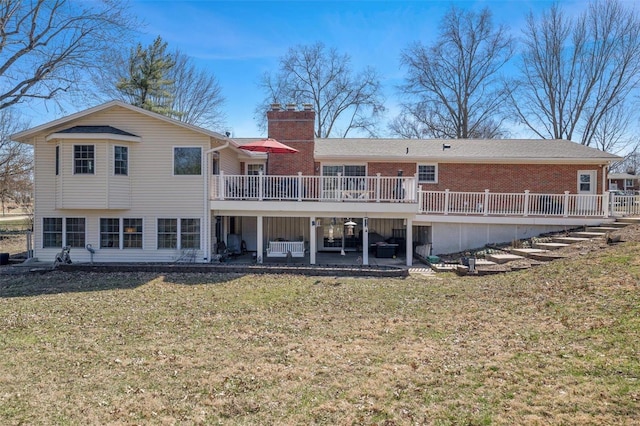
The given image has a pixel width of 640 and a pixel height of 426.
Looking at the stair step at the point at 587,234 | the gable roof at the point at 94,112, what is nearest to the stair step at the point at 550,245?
the stair step at the point at 587,234

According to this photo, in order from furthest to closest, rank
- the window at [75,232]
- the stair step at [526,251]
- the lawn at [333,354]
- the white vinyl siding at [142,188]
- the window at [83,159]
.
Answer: the window at [75,232], the white vinyl siding at [142,188], the window at [83,159], the stair step at [526,251], the lawn at [333,354]

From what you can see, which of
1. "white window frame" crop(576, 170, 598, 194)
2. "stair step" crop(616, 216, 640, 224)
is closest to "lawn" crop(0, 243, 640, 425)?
"stair step" crop(616, 216, 640, 224)

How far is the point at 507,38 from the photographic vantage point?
3161 centimetres

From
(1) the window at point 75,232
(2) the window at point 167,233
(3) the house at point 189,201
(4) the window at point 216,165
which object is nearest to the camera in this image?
(3) the house at point 189,201

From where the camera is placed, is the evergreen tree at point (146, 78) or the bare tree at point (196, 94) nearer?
→ the evergreen tree at point (146, 78)

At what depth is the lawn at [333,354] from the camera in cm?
409

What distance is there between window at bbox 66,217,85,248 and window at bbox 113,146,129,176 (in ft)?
8.01

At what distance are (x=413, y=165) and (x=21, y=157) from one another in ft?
93.6

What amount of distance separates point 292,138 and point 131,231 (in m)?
7.63

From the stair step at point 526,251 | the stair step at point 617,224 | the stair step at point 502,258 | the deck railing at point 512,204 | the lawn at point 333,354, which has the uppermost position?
the deck railing at point 512,204

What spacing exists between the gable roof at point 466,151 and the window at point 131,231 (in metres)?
7.93

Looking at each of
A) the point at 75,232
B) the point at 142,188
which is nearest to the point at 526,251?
the point at 142,188

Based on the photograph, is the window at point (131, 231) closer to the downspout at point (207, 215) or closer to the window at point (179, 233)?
the window at point (179, 233)

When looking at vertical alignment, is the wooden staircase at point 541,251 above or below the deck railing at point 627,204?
below
